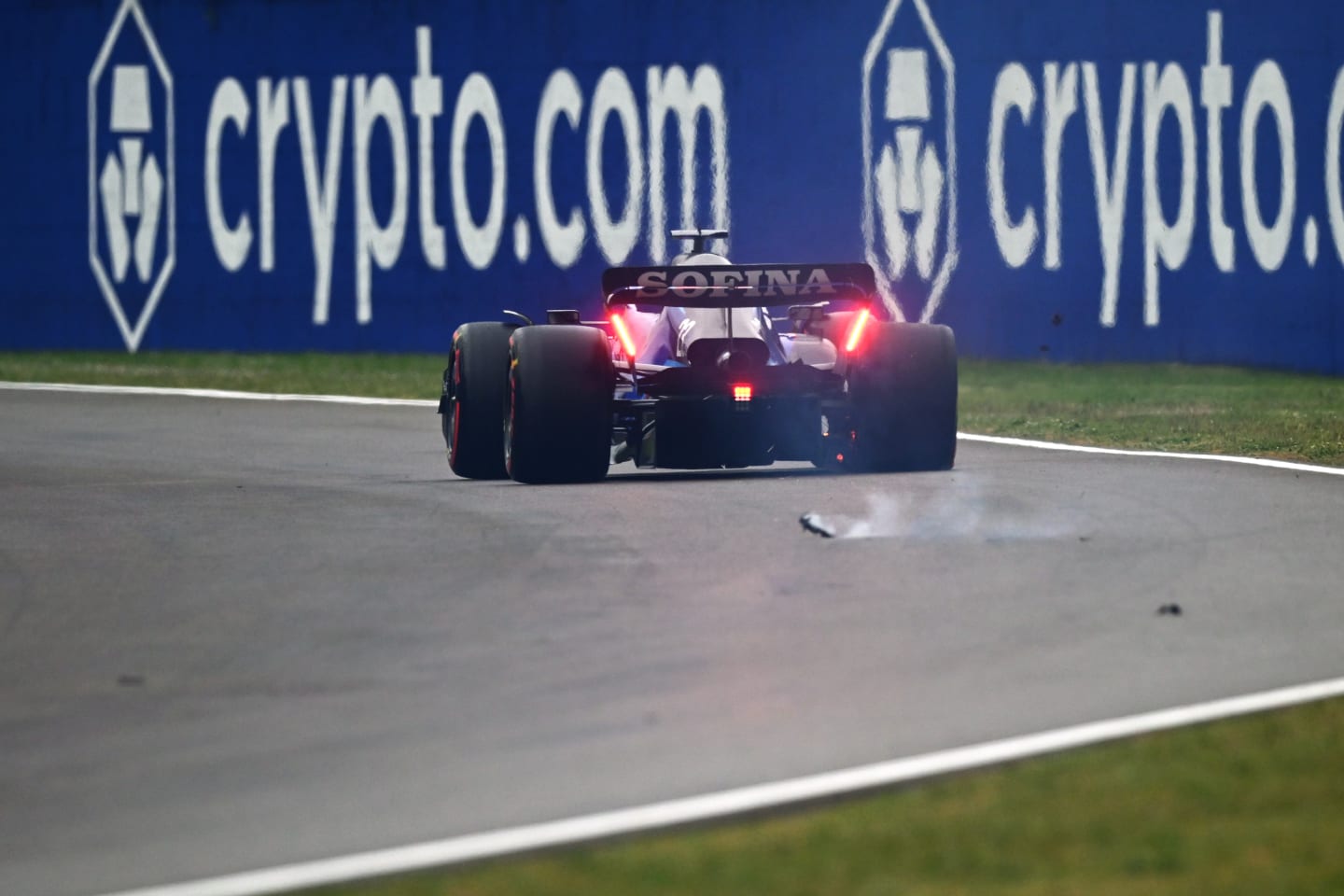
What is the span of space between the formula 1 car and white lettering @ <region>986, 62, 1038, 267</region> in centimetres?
910

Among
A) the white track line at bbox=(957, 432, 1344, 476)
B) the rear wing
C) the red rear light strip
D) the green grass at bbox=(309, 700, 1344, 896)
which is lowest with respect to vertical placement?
the white track line at bbox=(957, 432, 1344, 476)

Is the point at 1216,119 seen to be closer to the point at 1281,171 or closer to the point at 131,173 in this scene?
the point at 1281,171

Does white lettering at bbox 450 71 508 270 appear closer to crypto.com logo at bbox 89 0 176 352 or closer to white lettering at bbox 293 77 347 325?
white lettering at bbox 293 77 347 325

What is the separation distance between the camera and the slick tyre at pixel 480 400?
46.6ft

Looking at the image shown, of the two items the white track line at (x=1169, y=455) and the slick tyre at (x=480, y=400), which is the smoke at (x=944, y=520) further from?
the slick tyre at (x=480, y=400)

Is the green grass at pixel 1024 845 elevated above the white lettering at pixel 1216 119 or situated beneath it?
situated beneath

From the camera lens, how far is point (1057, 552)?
10398 millimetres

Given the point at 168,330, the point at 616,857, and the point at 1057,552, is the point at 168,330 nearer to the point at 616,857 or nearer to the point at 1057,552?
the point at 1057,552

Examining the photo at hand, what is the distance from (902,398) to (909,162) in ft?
32.8

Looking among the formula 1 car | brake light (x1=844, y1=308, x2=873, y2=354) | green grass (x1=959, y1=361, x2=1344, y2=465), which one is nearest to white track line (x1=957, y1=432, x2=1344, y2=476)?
green grass (x1=959, y1=361, x2=1344, y2=465)

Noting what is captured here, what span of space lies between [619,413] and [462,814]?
25.9 ft

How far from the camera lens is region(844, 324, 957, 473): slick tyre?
13.7 m

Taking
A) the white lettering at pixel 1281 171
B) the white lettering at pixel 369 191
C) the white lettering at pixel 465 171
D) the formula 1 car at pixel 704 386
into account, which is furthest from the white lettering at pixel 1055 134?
the formula 1 car at pixel 704 386

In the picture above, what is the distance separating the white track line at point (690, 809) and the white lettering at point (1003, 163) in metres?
16.2
